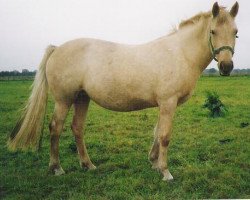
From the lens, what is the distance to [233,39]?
477 cm

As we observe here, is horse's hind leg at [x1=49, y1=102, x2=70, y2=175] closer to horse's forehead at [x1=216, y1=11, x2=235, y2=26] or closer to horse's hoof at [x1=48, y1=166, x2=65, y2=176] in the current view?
horse's hoof at [x1=48, y1=166, x2=65, y2=176]

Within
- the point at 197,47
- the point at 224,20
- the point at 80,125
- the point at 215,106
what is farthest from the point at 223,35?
the point at 215,106

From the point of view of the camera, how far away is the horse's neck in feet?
17.3

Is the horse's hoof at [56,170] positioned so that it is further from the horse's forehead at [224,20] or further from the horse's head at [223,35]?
the horse's forehead at [224,20]

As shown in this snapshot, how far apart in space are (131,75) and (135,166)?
168 cm

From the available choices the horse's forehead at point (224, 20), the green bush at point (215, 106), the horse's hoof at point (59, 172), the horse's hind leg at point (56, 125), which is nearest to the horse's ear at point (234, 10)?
the horse's forehead at point (224, 20)

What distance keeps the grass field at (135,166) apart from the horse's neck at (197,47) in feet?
5.86

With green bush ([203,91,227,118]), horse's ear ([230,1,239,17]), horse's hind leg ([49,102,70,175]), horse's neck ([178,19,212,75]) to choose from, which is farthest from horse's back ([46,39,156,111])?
green bush ([203,91,227,118])

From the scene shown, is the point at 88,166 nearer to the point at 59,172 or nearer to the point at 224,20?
the point at 59,172

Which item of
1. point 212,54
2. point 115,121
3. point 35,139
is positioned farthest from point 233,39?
point 115,121

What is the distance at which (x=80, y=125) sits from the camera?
6.09 meters

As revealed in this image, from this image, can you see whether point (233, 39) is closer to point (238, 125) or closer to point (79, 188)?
point (79, 188)

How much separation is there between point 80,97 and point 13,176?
179cm

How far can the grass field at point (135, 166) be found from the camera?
188 inches
